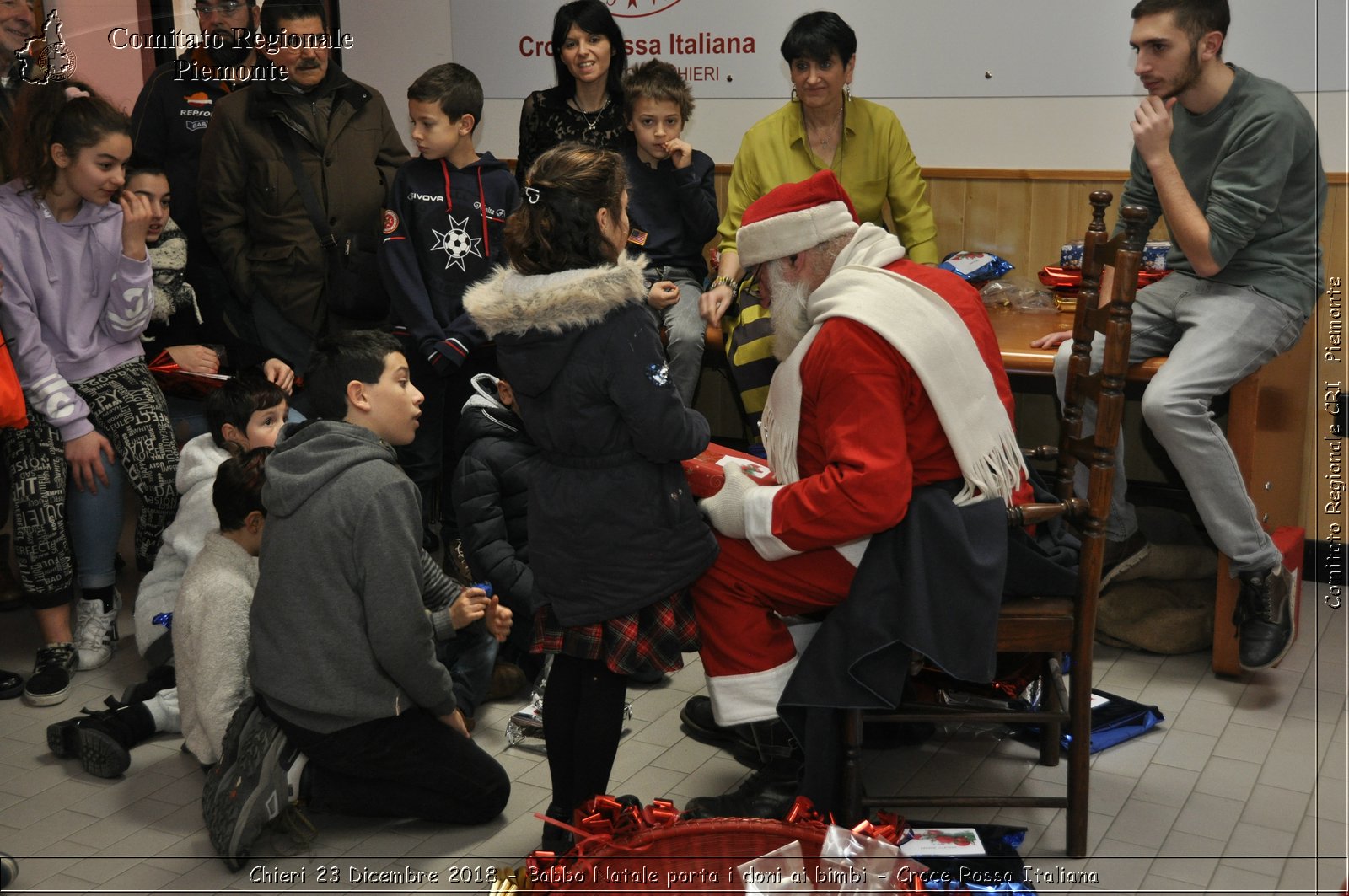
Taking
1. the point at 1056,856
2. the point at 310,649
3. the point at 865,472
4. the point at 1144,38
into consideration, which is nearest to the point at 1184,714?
the point at 1056,856

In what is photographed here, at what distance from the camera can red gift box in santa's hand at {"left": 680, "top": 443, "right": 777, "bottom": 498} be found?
8.89 ft

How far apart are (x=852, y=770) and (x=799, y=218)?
1.14m

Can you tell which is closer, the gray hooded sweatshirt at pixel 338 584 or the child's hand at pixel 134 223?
the gray hooded sweatshirt at pixel 338 584

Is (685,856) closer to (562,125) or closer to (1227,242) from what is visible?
(1227,242)

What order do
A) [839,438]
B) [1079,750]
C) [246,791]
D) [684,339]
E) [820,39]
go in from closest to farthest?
1. [839,438]
2. [1079,750]
3. [246,791]
4. [820,39]
5. [684,339]

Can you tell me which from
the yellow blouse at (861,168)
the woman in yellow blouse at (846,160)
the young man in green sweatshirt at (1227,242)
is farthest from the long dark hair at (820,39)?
the young man in green sweatshirt at (1227,242)

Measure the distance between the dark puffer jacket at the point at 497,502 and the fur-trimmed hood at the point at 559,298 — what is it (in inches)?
32.0

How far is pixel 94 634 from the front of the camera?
3875 mm

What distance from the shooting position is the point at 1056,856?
9.00 ft

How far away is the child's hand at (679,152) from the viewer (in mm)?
4171

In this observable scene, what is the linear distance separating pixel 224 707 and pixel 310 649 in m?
0.37

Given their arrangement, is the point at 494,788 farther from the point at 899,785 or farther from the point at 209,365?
the point at 209,365

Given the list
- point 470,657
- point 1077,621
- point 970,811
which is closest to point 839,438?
point 1077,621

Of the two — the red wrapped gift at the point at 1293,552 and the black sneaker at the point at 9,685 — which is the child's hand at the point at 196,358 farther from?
the red wrapped gift at the point at 1293,552
